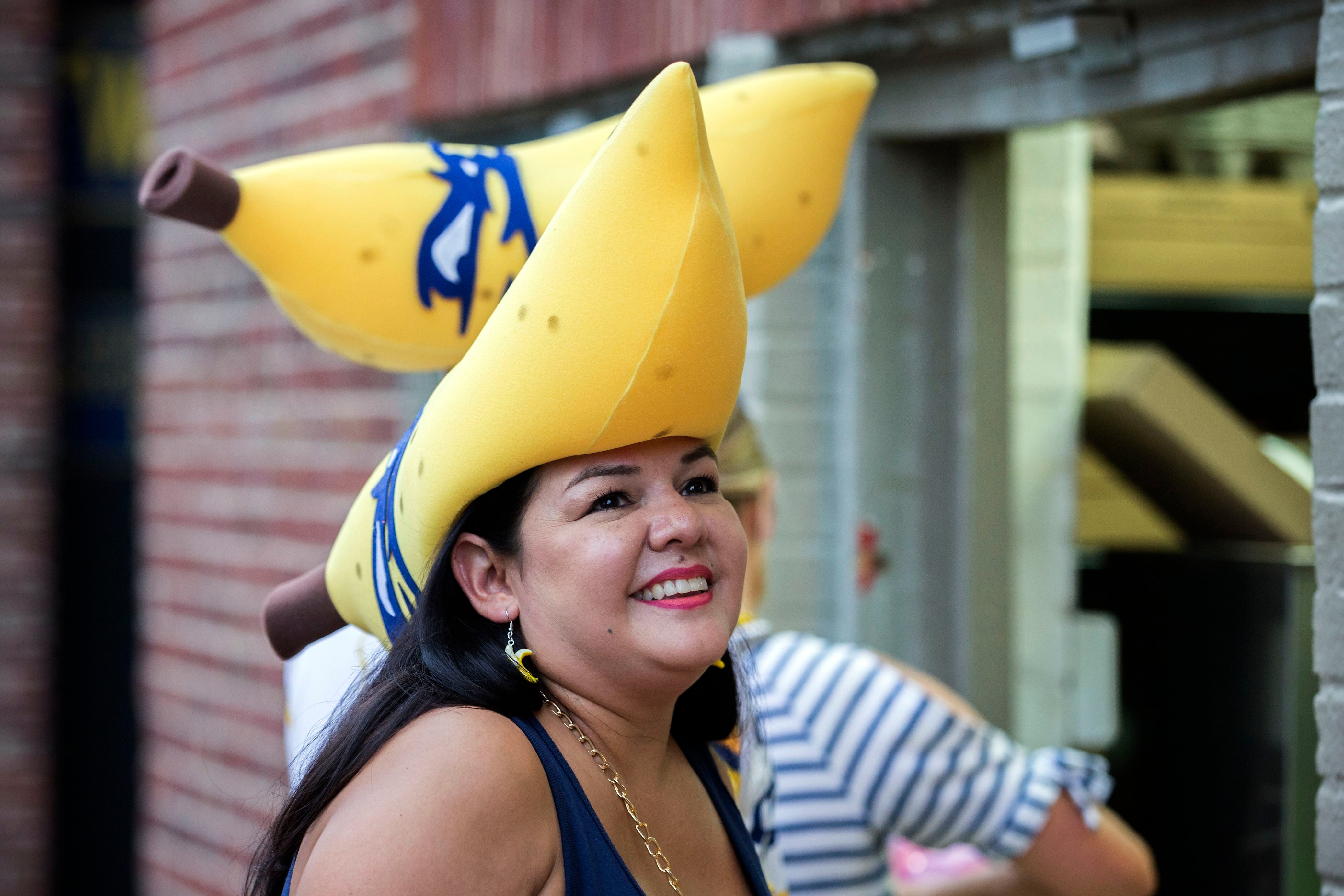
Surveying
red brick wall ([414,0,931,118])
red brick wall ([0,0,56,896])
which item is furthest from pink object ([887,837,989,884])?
red brick wall ([0,0,56,896])

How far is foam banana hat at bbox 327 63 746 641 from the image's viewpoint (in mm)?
1274

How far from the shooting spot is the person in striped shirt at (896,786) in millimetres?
1943

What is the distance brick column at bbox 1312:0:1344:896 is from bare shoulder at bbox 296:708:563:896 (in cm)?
84

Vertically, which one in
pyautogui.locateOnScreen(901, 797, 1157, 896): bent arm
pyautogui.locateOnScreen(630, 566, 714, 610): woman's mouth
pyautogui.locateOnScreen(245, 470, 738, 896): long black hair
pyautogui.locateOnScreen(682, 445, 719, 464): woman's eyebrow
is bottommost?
pyautogui.locateOnScreen(901, 797, 1157, 896): bent arm

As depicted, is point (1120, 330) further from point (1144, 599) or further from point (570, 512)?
point (570, 512)

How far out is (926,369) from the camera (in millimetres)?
2635

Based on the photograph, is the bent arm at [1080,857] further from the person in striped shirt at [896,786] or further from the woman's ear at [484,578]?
the woman's ear at [484,578]

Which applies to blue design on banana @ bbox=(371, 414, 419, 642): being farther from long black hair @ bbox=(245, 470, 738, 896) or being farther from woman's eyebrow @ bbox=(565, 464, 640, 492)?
woman's eyebrow @ bbox=(565, 464, 640, 492)

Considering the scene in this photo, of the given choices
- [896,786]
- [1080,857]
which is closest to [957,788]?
[896,786]

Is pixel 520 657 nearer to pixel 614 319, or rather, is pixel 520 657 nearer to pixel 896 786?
pixel 614 319

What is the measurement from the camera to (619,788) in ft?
4.57

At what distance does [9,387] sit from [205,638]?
5.53 feet

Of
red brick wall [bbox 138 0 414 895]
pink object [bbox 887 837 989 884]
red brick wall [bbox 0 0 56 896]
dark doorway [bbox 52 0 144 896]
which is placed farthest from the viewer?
dark doorway [bbox 52 0 144 896]

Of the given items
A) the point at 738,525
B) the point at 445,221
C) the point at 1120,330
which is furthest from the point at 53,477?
the point at 738,525
